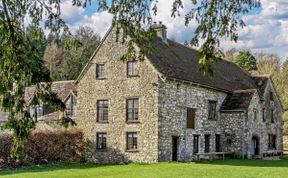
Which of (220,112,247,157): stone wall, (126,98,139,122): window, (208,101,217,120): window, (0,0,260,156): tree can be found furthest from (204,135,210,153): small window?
(0,0,260,156): tree

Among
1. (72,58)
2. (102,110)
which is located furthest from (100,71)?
(72,58)

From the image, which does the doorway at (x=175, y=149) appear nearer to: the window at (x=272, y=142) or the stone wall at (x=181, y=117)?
the stone wall at (x=181, y=117)

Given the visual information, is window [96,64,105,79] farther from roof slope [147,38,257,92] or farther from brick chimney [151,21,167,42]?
brick chimney [151,21,167,42]

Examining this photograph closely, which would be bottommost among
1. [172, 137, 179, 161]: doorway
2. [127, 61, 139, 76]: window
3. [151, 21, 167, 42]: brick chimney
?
[172, 137, 179, 161]: doorway

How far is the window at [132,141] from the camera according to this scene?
1353 inches

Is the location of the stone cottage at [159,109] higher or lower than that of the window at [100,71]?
Result: lower

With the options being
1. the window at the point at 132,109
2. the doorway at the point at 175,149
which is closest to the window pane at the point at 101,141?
the window at the point at 132,109

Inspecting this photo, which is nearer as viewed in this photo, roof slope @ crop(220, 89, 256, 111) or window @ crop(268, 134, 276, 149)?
roof slope @ crop(220, 89, 256, 111)

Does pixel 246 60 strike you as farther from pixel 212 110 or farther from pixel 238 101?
pixel 212 110

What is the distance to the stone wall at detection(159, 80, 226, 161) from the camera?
110ft

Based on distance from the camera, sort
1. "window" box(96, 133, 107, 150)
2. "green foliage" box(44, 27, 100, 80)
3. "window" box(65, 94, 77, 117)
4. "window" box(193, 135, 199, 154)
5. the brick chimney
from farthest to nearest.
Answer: "green foliage" box(44, 27, 100, 80) → the brick chimney → "window" box(65, 94, 77, 117) → "window" box(193, 135, 199, 154) → "window" box(96, 133, 107, 150)

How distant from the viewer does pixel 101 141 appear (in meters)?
36.3

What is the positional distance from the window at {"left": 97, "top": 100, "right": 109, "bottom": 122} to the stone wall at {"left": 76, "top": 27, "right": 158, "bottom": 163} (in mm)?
323

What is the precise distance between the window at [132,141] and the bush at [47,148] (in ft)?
13.4
